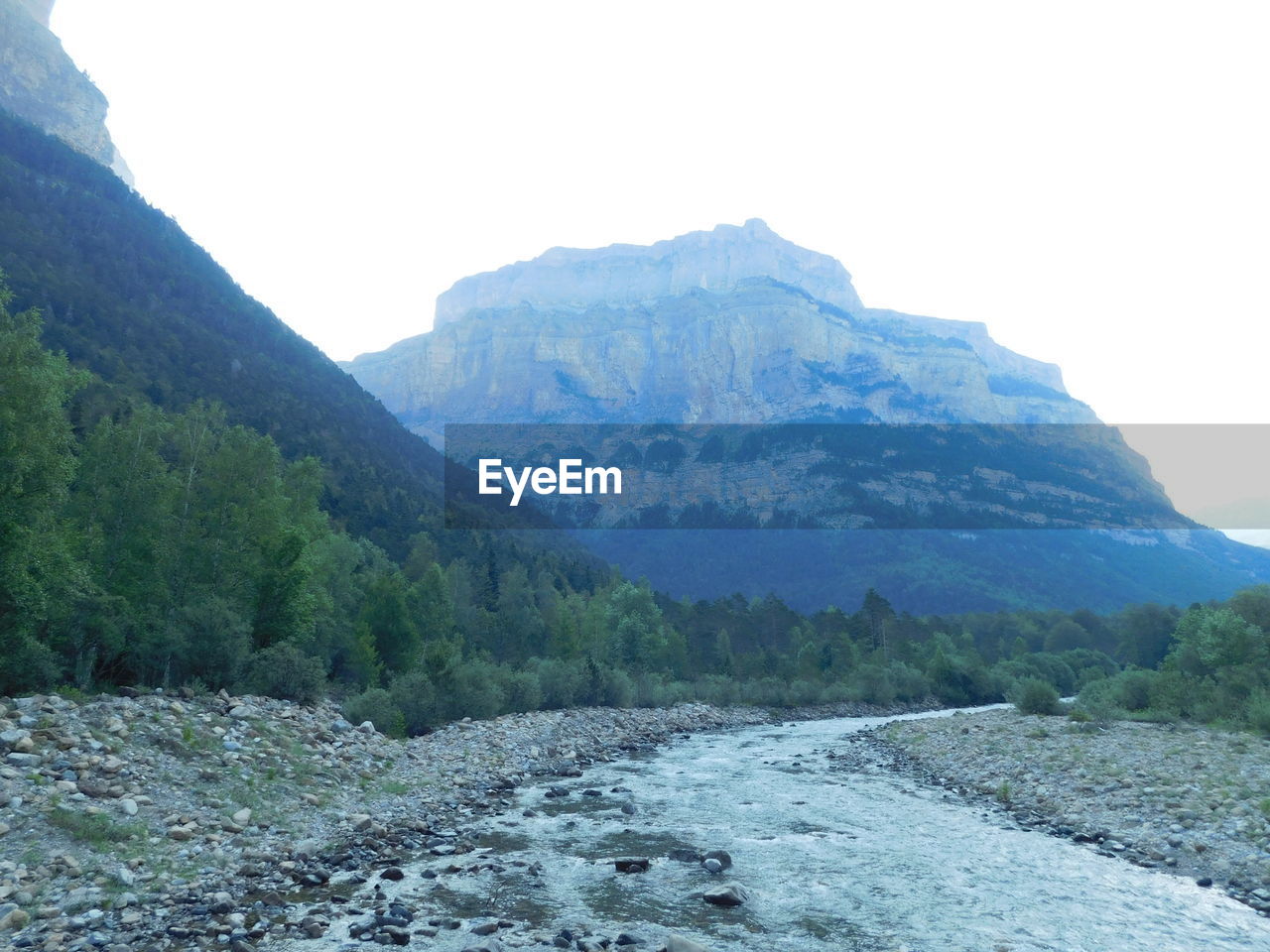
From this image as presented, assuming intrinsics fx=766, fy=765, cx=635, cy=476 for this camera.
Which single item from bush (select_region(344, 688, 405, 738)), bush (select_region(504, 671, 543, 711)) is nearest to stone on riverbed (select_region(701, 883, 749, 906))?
bush (select_region(344, 688, 405, 738))

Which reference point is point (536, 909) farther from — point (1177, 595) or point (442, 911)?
point (1177, 595)

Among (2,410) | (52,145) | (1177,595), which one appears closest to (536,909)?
(2,410)

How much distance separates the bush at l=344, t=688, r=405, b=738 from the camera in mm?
30050

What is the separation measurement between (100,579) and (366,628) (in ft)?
64.6

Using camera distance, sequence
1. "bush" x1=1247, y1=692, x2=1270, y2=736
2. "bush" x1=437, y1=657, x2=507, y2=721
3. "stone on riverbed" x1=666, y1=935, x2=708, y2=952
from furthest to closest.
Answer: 1. "bush" x1=437, y1=657, x2=507, y2=721
2. "bush" x1=1247, y1=692, x2=1270, y2=736
3. "stone on riverbed" x1=666, y1=935, x2=708, y2=952

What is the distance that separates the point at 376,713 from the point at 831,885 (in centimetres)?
2066

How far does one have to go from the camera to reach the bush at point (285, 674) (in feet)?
87.7

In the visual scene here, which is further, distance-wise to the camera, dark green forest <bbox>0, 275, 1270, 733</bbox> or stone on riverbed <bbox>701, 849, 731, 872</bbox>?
dark green forest <bbox>0, 275, 1270, 733</bbox>

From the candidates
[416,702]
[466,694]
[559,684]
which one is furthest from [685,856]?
[559,684]

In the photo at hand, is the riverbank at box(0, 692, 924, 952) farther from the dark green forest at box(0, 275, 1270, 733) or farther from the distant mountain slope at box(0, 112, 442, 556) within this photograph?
the distant mountain slope at box(0, 112, 442, 556)

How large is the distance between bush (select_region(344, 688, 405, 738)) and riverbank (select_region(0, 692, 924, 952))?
343cm

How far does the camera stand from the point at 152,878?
41.4ft

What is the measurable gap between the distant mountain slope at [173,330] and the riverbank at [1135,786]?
211ft

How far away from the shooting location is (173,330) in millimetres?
95375
